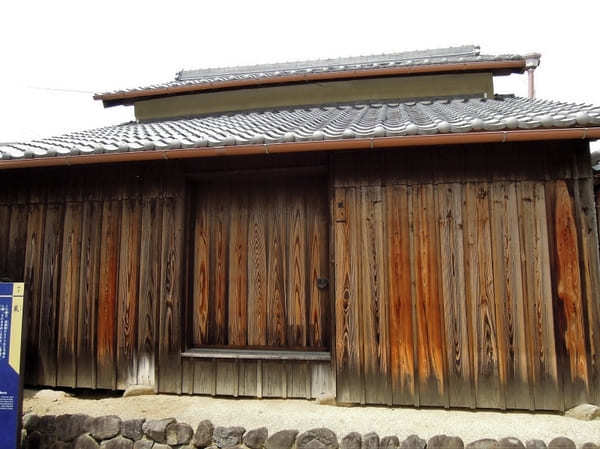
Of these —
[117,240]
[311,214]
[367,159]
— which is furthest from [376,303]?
[117,240]

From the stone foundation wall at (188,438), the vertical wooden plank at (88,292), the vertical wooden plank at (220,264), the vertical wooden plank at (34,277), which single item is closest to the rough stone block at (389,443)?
the stone foundation wall at (188,438)

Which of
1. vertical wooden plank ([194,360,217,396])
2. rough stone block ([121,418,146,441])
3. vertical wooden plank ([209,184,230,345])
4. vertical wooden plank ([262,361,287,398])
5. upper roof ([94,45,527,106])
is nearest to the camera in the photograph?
rough stone block ([121,418,146,441])

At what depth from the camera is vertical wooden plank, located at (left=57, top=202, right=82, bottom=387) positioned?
188 inches

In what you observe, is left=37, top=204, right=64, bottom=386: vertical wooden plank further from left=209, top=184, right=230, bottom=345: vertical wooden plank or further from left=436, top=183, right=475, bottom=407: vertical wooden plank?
left=436, top=183, right=475, bottom=407: vertical wooden plank

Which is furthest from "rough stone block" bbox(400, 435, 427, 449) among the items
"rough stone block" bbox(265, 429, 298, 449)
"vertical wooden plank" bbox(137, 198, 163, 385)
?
"vertical wooden plank" bbox(137, 198, 163, 385)

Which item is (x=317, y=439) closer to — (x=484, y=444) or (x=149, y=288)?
(x=484, y=444)

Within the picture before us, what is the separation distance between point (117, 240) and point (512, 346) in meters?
4.97

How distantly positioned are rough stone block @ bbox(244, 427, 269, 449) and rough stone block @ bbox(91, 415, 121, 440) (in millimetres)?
1416

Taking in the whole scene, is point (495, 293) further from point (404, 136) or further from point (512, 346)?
point (404, 136)

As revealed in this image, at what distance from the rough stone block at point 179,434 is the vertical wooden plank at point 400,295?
223 cm

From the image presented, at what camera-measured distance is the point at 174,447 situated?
3.69 m

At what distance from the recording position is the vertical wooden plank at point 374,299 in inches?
163

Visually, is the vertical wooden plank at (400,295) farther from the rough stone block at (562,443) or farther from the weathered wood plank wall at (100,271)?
the weathered wood plank wall at (100,271)

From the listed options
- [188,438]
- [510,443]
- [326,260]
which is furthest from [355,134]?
[188,438]
